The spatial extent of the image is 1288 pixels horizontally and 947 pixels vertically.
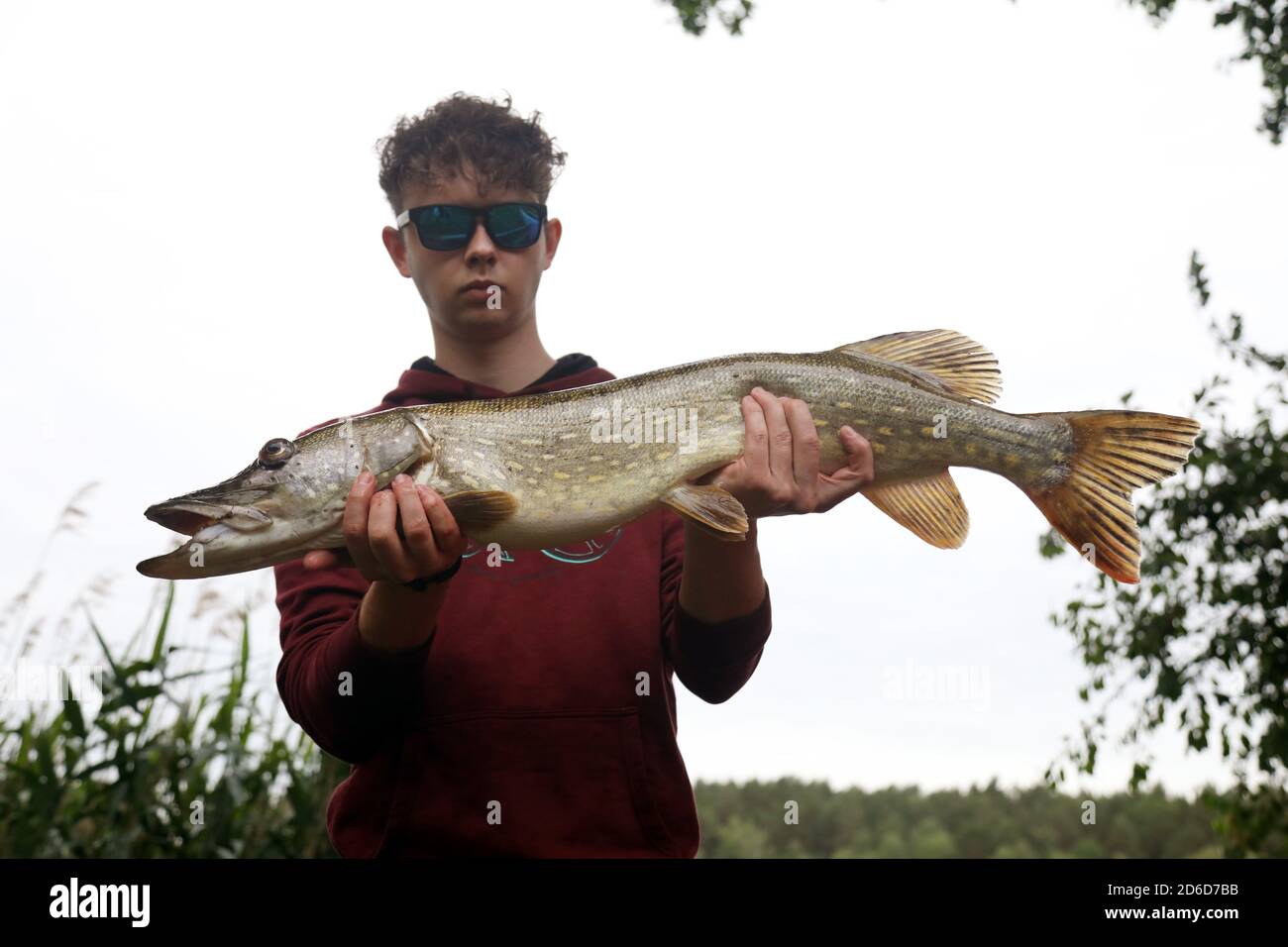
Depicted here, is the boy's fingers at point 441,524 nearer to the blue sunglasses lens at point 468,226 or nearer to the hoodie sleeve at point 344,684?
the hoodie sleeve at point 344,684

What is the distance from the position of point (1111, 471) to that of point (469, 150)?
2.02 metres

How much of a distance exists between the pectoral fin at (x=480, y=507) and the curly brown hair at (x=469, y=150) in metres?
0.98

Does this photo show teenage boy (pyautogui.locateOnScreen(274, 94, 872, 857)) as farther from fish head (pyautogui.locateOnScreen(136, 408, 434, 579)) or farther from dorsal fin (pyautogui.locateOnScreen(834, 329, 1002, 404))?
dorsal fin (pyautogui.locateOnScreen(834, 329, 1002, 404))

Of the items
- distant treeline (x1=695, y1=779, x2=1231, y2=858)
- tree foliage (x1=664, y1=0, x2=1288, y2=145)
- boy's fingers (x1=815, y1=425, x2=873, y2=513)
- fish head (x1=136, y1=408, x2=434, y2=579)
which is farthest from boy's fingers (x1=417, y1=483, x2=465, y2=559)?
distant treeline (x1=695, y1=779, x2=1231, y2=858)

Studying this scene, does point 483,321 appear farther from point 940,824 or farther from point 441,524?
point 940,824

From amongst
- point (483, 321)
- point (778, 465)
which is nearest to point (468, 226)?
point (483, 321)

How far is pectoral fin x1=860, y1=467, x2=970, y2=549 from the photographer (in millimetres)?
3205

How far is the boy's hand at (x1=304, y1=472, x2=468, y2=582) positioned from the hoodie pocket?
1.43ft

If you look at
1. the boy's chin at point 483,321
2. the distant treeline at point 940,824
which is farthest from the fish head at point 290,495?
the distant treeline at point 940,824

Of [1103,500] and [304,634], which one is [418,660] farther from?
[1103,500]

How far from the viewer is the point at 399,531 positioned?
281 centimetres

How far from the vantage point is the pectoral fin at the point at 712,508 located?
285 cm

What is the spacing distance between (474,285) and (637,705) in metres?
1.21
